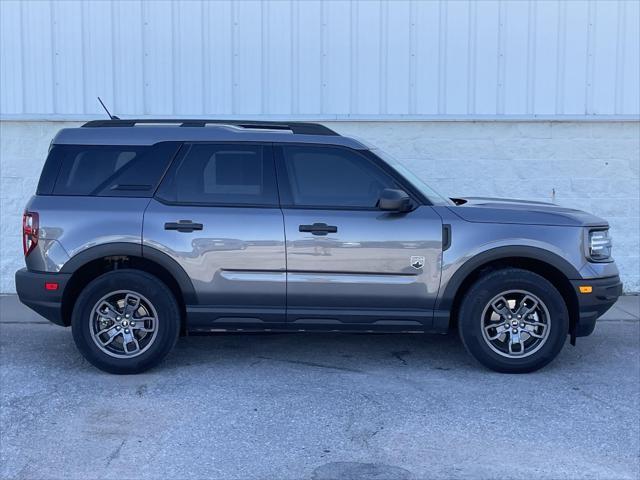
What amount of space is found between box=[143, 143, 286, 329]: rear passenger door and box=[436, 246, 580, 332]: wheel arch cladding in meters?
1.34

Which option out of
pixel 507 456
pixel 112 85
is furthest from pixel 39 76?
pixel 507 456

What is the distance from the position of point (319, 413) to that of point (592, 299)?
2.40 meters

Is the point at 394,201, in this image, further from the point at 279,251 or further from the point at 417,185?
the point at 279,251

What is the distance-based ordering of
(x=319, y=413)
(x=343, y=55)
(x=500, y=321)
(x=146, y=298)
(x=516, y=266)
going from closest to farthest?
(x=319, y=413), (x=146, y=298), (x=500, y=321), (x=516, y=266), (x=343, y=55)

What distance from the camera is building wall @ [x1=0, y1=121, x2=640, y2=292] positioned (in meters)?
9.54

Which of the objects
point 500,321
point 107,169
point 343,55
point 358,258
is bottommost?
point 500,321

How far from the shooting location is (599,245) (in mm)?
6062

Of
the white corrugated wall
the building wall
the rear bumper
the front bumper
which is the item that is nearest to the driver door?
the front bumper

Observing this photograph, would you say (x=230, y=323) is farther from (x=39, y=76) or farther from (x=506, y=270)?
(x=39, y=76)

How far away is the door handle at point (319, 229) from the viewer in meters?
5.86

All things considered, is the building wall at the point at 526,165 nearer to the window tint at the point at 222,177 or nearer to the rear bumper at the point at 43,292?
the window tint at the point at 222,177

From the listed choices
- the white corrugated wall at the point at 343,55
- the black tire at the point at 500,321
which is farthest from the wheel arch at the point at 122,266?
the white corrugated wall at the point at 343,55

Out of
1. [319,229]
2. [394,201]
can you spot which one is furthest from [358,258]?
[394,201]

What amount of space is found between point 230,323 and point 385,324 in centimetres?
124
